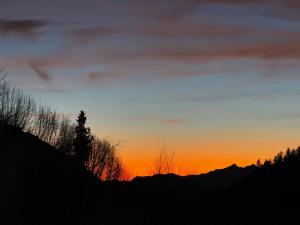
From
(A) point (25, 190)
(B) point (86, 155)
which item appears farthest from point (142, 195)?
(B) point (86, 155)

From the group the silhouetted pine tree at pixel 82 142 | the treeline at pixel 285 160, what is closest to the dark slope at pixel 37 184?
the treeline at pixel 285 160

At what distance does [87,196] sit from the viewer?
145ft

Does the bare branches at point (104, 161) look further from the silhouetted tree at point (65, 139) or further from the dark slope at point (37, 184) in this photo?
the dark slope at point (37, 184)

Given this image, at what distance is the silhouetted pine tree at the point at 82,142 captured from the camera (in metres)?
92.4

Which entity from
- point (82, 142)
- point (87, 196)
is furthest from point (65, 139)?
point (87, 196)

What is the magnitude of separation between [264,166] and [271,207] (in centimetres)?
1043

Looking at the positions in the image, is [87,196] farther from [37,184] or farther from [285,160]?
[285,160]

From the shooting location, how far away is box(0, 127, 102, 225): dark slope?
36.0 meters

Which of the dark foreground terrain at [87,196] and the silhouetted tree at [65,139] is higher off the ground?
the silhouetted tree at [65,139]

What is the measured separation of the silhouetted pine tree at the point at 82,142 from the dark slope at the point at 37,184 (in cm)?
4444

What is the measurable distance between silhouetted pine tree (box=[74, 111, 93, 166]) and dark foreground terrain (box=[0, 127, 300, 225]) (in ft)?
137

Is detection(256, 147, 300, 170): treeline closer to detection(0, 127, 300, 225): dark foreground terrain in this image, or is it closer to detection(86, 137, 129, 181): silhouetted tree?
detection(0, 127, 300, 225): dark foreground terrain

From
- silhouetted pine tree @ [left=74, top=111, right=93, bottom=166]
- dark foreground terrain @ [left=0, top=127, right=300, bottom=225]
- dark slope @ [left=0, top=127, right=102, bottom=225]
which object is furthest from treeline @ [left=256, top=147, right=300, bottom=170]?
silhouetted pine tree @ [left=74, top=111, right=93, bottom=166]

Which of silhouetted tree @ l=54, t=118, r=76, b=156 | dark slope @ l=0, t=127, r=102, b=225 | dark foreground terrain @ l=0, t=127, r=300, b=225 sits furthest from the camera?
silhouetted tree @ l=54, t=118, r=76, b=156
